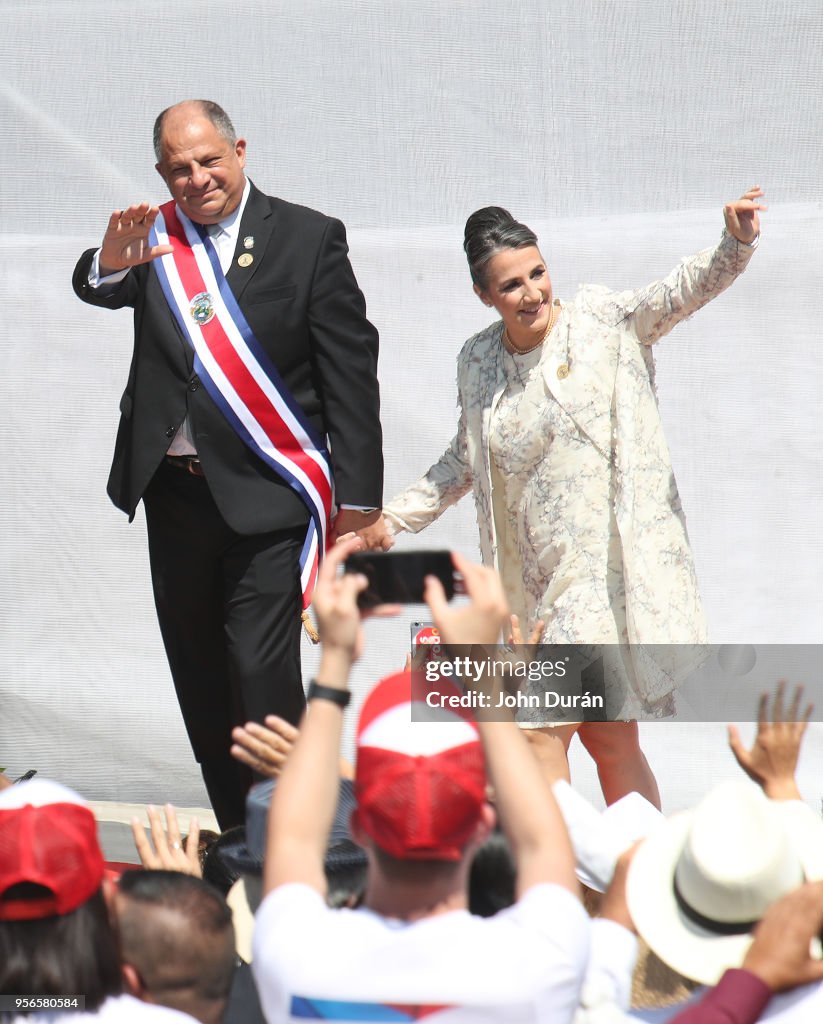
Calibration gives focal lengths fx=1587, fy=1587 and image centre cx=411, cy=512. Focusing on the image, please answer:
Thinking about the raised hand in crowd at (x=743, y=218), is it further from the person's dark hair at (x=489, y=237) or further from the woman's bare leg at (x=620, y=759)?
the woman's bare leg at (x=620, y=759)

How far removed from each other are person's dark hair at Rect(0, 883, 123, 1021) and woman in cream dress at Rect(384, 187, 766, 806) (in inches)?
52.8

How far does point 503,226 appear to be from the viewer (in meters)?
2.67

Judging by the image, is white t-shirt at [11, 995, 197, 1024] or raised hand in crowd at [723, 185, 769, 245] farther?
raised hand in crowd at [723, 185, 769, 245]

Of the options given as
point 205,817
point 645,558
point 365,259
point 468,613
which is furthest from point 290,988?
point 365,259

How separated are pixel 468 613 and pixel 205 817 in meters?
2.33

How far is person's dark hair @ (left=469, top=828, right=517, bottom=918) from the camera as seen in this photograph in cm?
166

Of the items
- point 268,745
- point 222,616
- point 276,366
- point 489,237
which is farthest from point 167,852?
point 489,237

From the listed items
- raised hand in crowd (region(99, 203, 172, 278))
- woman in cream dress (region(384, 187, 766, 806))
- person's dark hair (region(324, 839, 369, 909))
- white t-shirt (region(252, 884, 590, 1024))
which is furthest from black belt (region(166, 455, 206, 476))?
white t-shirt (region(252, 884, 590, 1024))

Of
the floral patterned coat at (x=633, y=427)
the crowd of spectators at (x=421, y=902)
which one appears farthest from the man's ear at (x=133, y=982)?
the floral patterned coat at (x=633, y=427)

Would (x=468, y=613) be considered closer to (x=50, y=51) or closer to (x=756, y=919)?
(x=756, y=919)

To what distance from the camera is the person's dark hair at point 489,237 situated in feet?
8.73

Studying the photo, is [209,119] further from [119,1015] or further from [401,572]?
[119,1015]

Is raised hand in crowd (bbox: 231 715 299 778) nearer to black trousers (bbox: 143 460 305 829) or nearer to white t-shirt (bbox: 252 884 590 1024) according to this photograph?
white t-shirt (bbox: 252 884 590 1024)

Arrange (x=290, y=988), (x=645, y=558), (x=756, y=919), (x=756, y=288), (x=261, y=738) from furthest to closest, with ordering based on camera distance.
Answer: (x=756, y=288) < (x=645, y=558) < (x=261, y=738) < (x=756, y=919) < (x=290, y=988)
